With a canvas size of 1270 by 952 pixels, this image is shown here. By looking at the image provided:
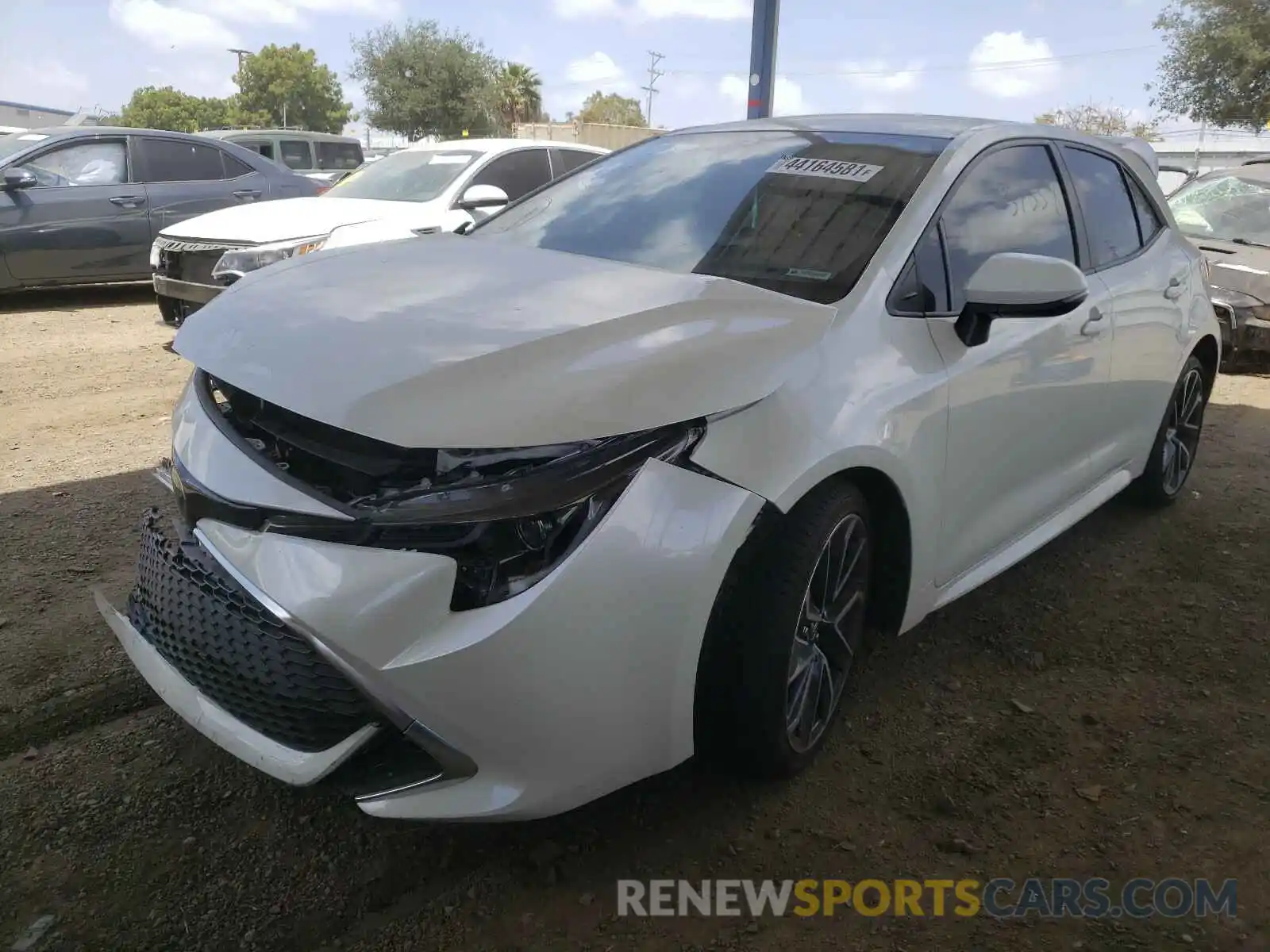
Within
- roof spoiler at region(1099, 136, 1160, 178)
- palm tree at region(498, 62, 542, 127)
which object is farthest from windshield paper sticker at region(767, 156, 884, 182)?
palm tree at region(498, 62, 542, 127)

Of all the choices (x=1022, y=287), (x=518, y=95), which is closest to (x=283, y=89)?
(x=518, y=95)

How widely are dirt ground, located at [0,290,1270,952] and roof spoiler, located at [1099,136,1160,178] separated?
1.79 metres

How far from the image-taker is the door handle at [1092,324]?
127 inches

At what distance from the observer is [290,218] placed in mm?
6660

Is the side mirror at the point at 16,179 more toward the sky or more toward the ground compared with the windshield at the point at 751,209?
more toward the ground

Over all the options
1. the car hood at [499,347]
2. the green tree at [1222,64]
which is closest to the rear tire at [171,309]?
the car hood at [499,347]

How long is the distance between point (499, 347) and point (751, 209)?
1166 mm

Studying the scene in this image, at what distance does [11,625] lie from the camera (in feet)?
10.1

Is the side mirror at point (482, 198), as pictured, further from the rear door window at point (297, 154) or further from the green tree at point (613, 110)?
the green tree at point (613, 110)

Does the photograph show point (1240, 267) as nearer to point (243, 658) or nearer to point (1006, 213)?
point (1006, 213)

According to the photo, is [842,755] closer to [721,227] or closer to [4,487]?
[721,227]

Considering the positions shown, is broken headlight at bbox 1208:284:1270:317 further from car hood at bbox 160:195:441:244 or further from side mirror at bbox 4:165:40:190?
side mirror at bbox 4:165:40:190

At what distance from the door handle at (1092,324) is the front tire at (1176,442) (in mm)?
1095

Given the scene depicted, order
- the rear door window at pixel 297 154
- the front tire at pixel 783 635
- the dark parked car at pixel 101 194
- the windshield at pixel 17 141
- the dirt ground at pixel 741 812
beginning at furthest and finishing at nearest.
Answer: the rear door window at pixel 297 154 < the windshield at pixel 17 141 < the dark parked car at pixel 101 194 < the front tire at pixel 783 635 < the dirt ground at pixel 741 812
